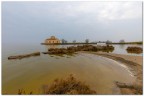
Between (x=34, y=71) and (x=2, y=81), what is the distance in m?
0.46

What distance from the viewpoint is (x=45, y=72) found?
3.15 metres

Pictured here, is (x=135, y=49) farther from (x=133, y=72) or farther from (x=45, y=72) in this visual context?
(x=45, y=72)

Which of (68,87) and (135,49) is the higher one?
(135,49)

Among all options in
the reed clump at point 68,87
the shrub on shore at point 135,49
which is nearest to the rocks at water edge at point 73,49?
the shrub on shore at point 135,49

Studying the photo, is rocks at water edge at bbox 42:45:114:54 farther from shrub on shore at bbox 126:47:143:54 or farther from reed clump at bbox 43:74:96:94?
reed clump at bbox 43:74:96:94

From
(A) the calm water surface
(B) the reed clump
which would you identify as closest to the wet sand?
(A) the calm water surface

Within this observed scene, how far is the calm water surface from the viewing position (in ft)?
9.91

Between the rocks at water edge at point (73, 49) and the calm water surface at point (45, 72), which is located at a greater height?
the rocks at water edge at point (73, 49)

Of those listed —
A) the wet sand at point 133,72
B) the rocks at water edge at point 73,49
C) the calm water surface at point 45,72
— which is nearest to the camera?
the wet sand at point 133,72

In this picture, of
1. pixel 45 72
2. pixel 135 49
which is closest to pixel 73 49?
pixel 45 72

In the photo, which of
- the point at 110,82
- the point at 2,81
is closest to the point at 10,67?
the point at 2,81

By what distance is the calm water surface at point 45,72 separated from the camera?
3.02 m

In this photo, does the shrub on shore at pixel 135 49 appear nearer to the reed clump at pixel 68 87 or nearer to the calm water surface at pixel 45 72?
the calm water surface at pixel 45 72

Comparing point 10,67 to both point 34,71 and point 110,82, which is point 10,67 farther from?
point 110,82
